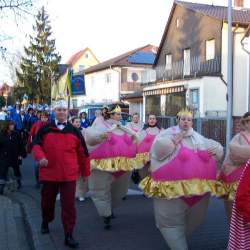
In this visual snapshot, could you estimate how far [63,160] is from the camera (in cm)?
689

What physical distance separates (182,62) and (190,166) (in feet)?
95.8

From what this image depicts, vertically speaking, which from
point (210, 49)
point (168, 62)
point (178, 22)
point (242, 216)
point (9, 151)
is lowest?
point (9, 151)

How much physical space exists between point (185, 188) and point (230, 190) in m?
0.49

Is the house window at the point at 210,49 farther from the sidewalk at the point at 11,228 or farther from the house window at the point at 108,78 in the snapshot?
the sidewalk at the point at 11,228

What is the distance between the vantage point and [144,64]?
54594 mm

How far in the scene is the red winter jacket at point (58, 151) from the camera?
6.89 m

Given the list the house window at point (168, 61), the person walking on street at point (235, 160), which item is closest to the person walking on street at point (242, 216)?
the person walking on street at point (235, 160)

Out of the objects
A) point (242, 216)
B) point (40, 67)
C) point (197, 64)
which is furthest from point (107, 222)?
point (40, 67)

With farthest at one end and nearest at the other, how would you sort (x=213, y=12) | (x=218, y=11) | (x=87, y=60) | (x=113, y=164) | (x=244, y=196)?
1. (x=87, y=60)
2. (x=218, y=11)
3. (x=213, y=12)
4. (x=113, y=164)
5. (x=244, y=196)

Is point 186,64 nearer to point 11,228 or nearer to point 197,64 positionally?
point 197,64

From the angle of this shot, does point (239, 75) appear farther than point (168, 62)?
No

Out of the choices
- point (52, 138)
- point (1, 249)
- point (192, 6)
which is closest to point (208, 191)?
point (52, 138)

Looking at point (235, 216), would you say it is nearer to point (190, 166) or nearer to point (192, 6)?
point (190, 166)

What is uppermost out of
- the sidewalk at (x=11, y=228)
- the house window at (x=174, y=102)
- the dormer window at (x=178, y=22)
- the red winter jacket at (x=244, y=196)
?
the dormer window at (x=178, y=22)
